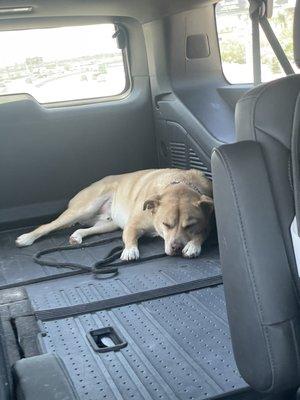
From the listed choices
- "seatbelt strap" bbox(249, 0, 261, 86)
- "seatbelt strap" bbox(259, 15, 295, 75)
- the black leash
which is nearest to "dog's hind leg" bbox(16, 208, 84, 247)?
the black leash

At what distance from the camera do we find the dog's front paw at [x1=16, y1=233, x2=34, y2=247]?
182 inches

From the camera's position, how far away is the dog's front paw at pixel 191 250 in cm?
417

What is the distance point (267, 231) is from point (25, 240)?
3131 millimetres

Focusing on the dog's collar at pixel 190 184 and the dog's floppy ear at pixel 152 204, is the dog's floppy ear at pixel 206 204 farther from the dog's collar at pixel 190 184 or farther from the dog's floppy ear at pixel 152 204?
the dog's floppy ear at pixel 152 204

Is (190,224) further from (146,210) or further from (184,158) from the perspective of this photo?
(184,158)

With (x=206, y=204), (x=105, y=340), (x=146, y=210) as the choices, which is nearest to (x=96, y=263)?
(x=146, y=210)

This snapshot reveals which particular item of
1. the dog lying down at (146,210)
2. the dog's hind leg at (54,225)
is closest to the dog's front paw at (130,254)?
the dog lying down at (146,210)

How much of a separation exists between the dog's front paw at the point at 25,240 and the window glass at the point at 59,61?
1.12m

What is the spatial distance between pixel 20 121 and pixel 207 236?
1.75 metres

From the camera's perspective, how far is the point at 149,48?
5.09 meters

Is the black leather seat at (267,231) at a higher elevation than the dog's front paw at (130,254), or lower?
higher

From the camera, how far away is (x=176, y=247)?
4.21 meters

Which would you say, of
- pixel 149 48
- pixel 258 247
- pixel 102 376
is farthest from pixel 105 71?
pixel 258 247

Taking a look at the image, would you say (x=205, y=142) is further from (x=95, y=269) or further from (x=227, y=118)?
(x=95, y=269)
